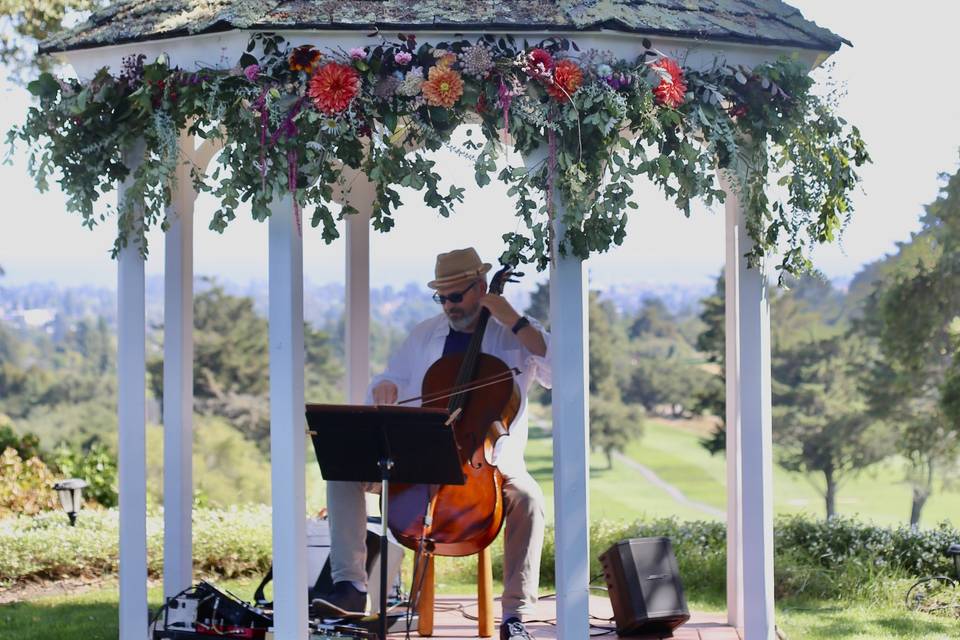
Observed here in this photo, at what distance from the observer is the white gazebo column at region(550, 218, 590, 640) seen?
15.6 feet

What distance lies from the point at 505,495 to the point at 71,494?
4151 mm

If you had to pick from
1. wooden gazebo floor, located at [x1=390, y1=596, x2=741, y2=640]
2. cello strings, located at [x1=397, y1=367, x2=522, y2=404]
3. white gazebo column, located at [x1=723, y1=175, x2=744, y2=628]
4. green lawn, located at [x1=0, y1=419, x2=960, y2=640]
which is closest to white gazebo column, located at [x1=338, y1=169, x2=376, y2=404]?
wooden gazebo floor, located at [x1=390, y1=596, x2=741, y2=640]

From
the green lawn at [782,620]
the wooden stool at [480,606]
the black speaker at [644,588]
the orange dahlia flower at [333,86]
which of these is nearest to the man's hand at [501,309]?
the wooden stool at [480,606]

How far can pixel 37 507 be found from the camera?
10.1 m

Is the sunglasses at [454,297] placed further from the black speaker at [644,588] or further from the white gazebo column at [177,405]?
the black speaker at [644,588]

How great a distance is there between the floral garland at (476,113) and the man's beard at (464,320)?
4.68ft

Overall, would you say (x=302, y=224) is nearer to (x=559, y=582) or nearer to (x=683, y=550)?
(x=559, y=582)

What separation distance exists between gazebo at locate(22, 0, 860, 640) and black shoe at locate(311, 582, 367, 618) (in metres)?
0.87

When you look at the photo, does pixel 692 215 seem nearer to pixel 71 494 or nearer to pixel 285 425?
pixel 285 425

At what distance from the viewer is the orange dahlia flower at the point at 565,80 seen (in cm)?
447

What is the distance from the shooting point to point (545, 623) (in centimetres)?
628

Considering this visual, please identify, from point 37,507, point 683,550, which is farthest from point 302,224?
point 37,507

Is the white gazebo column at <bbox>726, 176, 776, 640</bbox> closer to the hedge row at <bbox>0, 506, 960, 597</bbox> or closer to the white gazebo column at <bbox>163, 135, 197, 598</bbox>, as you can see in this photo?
the white gazebo column at <bbox>163, 135, 197, 598</bbox>

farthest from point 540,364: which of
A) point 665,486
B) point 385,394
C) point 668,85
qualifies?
point 665,486
